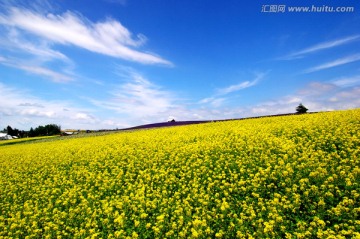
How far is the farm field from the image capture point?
29.0ft

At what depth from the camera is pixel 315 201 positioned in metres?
9.59

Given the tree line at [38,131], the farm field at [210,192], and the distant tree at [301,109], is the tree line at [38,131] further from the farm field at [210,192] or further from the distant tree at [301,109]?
the farm field at [210,192]

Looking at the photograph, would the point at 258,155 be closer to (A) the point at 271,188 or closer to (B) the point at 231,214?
(A) the point at 271,188

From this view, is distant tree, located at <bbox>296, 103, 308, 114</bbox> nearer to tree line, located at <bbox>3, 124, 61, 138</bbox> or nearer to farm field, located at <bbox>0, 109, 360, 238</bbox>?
farm field, located at <bbox>0, 109, 360, 238</bbox>

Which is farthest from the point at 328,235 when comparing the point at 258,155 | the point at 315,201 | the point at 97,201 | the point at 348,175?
the point at 97,201

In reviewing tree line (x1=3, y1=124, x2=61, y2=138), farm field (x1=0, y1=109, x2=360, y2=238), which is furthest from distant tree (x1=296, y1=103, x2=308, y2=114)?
tree line (x1=3, y1=124, x2=61, y2=138)

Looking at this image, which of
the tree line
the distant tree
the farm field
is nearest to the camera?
the farm field

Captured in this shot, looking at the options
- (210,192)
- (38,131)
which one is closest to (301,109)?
(210,192)

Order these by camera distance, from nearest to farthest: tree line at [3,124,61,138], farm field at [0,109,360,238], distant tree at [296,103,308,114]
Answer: farm field at [0,109,360,238], distant tree at [296,103,308,114], tree line at [3,124,61,138]

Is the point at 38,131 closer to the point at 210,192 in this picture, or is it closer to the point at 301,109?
the point at 301,109

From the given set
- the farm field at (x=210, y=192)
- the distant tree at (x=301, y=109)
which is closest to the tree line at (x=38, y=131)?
the distant tree at (x=301, y=109)

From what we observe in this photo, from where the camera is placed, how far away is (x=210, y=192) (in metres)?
11.1

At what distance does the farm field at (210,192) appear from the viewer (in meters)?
8.83

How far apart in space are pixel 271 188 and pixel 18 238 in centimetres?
931
